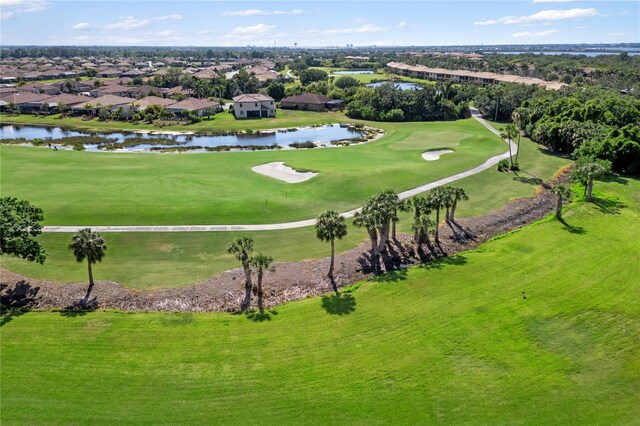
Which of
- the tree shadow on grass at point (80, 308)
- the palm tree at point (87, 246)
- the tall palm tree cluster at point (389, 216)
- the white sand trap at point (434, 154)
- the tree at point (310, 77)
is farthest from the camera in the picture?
the tree at point (310, 77)

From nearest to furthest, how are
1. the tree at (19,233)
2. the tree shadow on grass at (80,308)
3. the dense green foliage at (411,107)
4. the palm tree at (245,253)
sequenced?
1. the tree shadow on grass at (80,308)
2. the tree at (19,233)
3. the palm tree at (245,253)
4. the dense green foliage at (411,107)

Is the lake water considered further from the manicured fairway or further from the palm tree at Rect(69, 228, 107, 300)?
the palm tree at Rect(69, 228, 107, 300)

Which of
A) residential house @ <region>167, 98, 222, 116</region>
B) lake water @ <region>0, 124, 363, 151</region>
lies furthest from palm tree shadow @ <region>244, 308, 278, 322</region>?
residential house @ <region>167, 98, 222, 116</region>

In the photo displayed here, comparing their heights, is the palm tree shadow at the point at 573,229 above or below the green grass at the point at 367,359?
above

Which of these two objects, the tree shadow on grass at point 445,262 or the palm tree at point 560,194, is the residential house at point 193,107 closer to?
the tree shadow on grass at point 445,262

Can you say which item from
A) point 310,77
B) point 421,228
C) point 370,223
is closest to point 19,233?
point 370,223

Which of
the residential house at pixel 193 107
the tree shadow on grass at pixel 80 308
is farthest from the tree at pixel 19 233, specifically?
the residential house at pixel 193 107

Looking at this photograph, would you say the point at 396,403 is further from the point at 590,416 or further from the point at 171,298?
the point at 171,298
